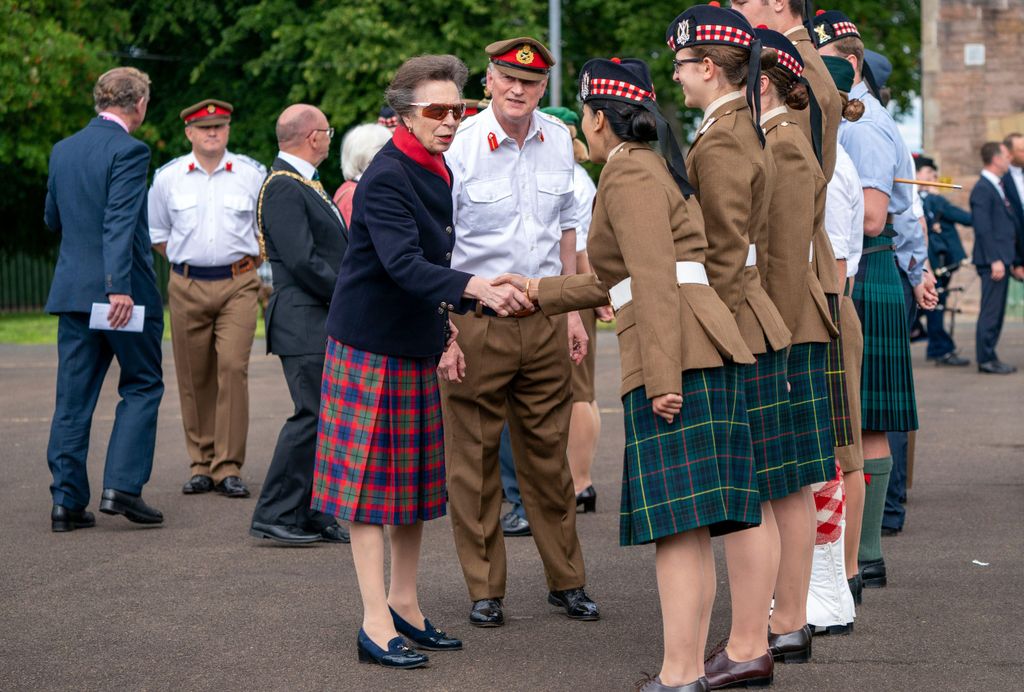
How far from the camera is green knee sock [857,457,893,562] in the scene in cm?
657

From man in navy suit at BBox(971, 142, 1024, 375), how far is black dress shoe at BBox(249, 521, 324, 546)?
960 centimetres

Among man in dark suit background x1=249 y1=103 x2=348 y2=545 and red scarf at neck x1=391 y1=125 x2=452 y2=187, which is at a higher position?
red scarf at neck x1=391 y1=125 x2=452 y2=187

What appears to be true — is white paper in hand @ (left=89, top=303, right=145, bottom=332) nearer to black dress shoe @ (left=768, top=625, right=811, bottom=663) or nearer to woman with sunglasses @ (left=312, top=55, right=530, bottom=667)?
woman with sunglasses @ (left=312, top=55, right=530, bottom=667)

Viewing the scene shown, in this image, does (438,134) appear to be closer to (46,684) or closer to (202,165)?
(46,684)

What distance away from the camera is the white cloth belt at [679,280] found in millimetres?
4762

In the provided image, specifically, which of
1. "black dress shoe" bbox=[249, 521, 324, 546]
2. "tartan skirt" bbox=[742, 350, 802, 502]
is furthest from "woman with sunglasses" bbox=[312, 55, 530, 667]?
"black dress shoe" bbox=[249, 521, 324, 546]

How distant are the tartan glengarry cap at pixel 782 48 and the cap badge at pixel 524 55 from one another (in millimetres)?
1047

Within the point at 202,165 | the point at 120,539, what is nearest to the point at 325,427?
the point at 120,539

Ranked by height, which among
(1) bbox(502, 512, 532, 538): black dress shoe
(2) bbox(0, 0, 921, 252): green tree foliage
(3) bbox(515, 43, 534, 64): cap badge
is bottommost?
(1) bbox(502, 512, 532, 538): black dress shoe

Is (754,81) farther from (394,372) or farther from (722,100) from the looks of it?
(394,372)

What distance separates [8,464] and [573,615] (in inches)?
213

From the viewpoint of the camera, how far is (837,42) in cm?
668

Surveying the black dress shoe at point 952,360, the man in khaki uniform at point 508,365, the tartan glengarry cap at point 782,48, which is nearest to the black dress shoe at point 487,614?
the man in khaki uniform at point 508,365

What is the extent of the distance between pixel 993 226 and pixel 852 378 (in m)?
10.3
